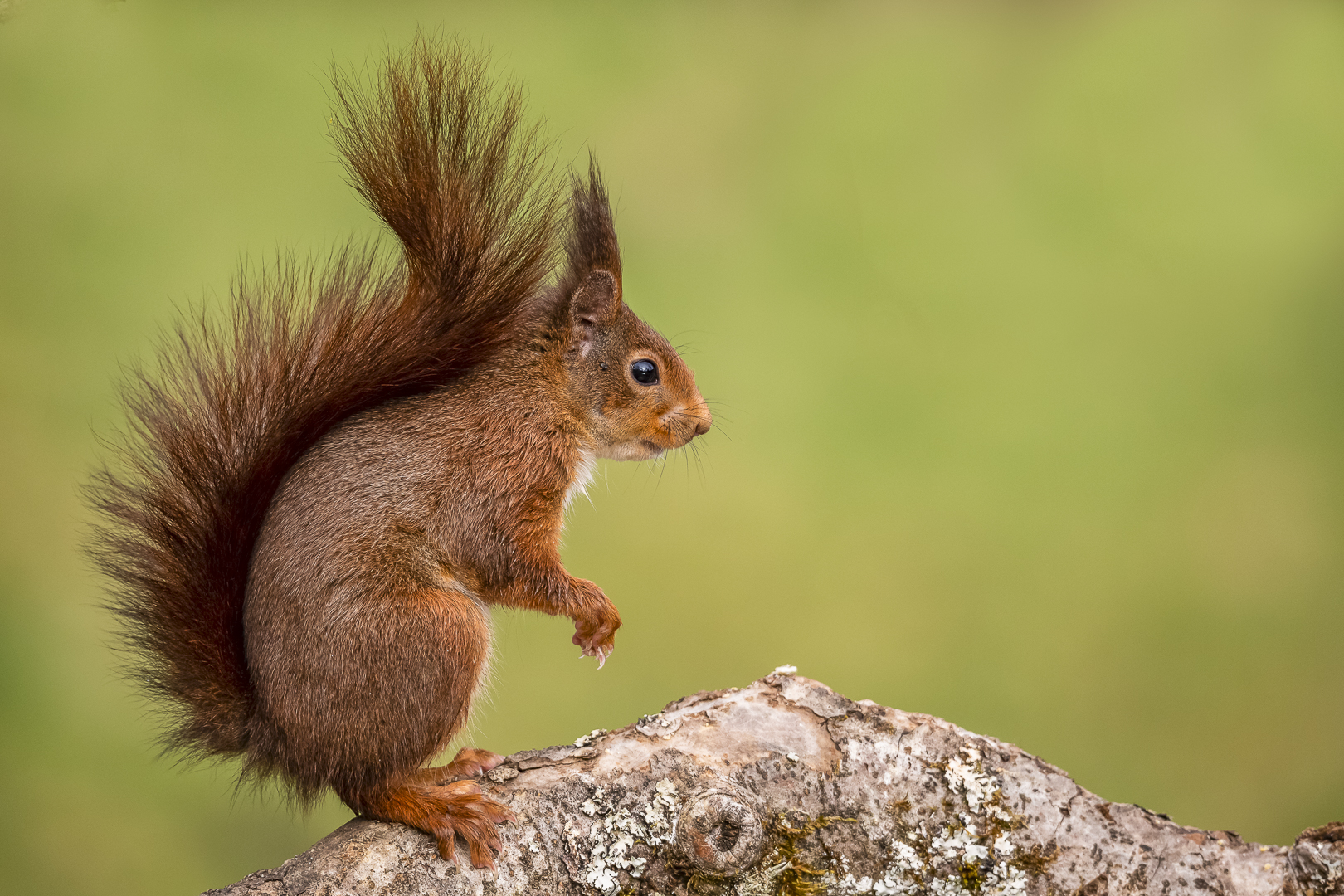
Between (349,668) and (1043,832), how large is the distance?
3.49ft

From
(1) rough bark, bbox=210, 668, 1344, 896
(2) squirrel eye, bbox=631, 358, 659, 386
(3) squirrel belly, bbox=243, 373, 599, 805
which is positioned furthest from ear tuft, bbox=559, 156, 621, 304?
(1) rough bark, bbox=210, 668, 1344, 896

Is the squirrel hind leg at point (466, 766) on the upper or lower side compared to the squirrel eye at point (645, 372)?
lower

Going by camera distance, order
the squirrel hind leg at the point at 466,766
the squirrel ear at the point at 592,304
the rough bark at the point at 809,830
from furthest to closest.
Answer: the squirrel ear at the point at 592,304
the squirrel hind leg at the point at 466,766
the rough bark at the point at 809,830

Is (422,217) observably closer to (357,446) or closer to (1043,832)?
(357,446)

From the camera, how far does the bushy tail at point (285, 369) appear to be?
5.71 ft

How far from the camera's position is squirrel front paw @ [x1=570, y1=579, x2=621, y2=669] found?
71.2 inches

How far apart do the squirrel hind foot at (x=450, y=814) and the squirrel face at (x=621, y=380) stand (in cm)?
62

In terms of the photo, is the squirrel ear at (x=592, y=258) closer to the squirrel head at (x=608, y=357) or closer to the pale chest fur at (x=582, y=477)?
the squirrel head at (x=608, y=357)

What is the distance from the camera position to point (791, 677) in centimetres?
182

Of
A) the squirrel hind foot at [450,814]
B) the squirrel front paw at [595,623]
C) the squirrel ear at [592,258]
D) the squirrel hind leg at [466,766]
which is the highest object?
the squirrel ear at [592,258]

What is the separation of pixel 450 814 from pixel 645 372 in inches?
30.9

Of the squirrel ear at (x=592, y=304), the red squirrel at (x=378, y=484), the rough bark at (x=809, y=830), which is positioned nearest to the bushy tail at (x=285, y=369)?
the red squirrel at (x=378, y=484)

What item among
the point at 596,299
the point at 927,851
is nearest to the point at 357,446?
the point at 596,299

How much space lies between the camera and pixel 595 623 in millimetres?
1826
